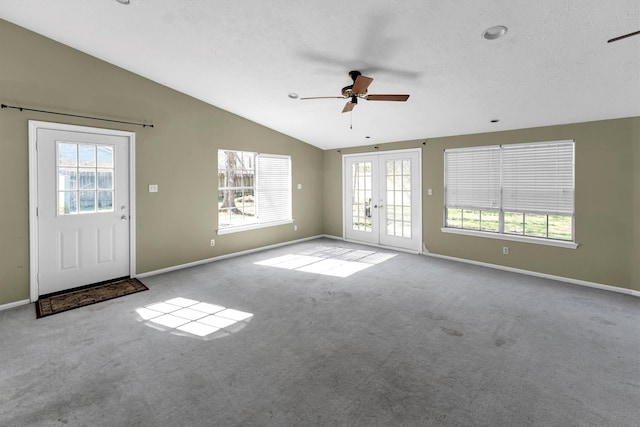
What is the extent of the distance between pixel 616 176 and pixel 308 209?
17.9 feet

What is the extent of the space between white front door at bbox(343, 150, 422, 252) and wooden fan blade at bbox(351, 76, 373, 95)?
303 cm

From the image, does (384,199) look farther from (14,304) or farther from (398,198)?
(14,304)

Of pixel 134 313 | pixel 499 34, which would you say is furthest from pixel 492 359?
pixel 134 313

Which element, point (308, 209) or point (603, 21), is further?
point (308, 209)

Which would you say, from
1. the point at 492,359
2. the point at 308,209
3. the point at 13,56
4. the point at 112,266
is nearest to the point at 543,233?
the point at 492,359

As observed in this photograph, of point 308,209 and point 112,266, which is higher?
point 308,209

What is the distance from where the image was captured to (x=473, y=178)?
18.0 ft

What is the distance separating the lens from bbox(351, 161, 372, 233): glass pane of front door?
708 centimetres

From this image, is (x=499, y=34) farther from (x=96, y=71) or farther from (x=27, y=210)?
(x=27, y=210)

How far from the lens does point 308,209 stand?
7.60m

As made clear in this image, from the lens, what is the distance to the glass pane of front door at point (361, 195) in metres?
7.08

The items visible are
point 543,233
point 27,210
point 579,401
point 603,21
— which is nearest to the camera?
point 579,401

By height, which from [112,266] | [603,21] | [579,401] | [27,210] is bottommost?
[579,401]

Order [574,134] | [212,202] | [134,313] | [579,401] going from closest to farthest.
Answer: [579,401]
[134,313]
[574,134]
[212,202]
